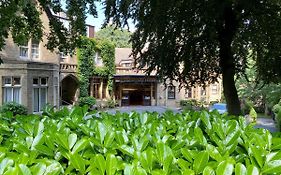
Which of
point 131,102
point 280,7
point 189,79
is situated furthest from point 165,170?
point 131,102

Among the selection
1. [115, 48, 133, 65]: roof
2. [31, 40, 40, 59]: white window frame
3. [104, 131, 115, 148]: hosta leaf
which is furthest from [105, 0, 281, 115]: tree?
[115, 48, 133, 65]: roof

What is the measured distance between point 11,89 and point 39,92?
8.52 feet

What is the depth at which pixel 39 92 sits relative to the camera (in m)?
27.3

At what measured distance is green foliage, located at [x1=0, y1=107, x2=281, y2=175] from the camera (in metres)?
1.93

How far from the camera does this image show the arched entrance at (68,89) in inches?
1400

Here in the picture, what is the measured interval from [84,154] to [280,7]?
28.4 feet

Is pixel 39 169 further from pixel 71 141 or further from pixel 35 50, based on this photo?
pixel 35 50

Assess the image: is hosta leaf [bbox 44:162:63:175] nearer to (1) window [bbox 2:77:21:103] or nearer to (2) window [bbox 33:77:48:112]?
(1) window [bbox 2:77:21:103]

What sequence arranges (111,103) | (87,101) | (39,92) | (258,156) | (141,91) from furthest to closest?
(141,91)
(111,103)
(87,101)
(39,92)
(258,156)

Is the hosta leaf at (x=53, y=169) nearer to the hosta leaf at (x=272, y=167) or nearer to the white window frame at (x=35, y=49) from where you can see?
the hosta leaf at (x=272, y=167)

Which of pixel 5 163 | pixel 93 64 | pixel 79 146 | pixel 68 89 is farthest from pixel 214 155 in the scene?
pixel 93 64

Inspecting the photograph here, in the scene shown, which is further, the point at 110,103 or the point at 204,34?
the point at 110,103

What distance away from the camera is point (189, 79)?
12.6 metres

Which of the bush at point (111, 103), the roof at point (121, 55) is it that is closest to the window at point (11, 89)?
the bush at point (111, 103)
